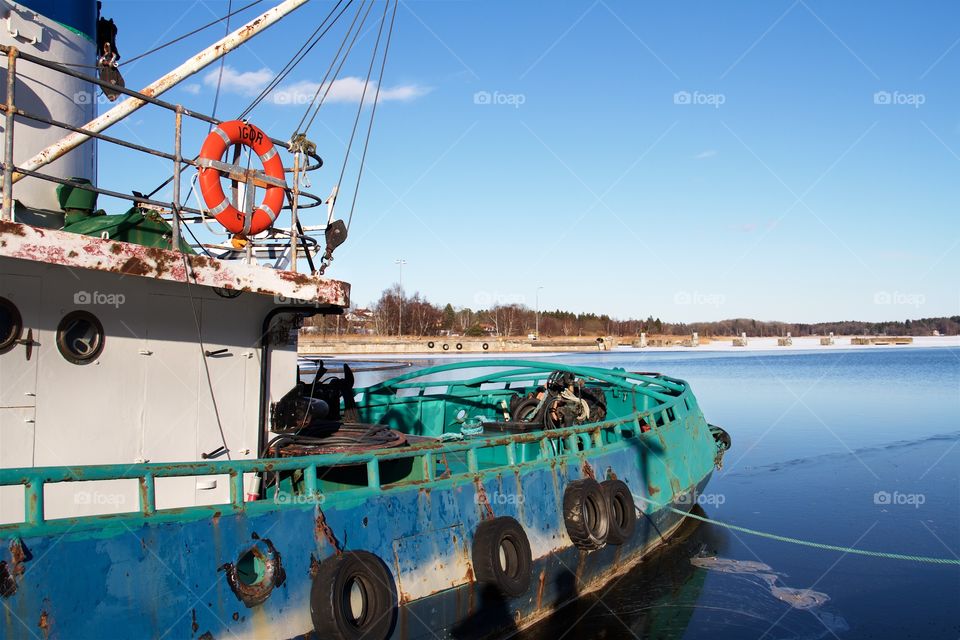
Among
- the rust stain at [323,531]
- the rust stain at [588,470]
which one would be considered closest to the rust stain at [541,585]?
the rust stain at [588,470]

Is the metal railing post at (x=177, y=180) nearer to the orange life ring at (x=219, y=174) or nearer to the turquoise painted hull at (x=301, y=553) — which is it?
the orange life ring at (x=219, y=174)

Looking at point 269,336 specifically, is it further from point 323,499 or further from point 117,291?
point 323,499

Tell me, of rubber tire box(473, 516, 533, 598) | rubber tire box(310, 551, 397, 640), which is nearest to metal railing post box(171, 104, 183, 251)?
rubber tire box(310, 551, 397, 640)

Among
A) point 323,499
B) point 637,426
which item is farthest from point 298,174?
point 637,426

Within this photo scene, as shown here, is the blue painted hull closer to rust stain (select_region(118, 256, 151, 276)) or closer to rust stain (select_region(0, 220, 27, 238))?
rust stain (select_region(118, 256, 151, 276))

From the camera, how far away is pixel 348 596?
5.46 m

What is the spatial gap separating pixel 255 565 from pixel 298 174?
3792 mm

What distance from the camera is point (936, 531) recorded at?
42.1ft

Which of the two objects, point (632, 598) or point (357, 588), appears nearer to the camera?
point (357, 588)

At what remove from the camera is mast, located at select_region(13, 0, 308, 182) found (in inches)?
255

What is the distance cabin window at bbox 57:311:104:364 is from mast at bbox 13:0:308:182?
1.31m

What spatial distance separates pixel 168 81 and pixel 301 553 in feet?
14.6

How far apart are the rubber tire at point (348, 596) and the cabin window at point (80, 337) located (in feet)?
8.38

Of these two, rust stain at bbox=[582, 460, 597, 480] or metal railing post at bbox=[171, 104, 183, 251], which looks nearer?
metal railing post at bbox=[171, 104, 183, 251]
